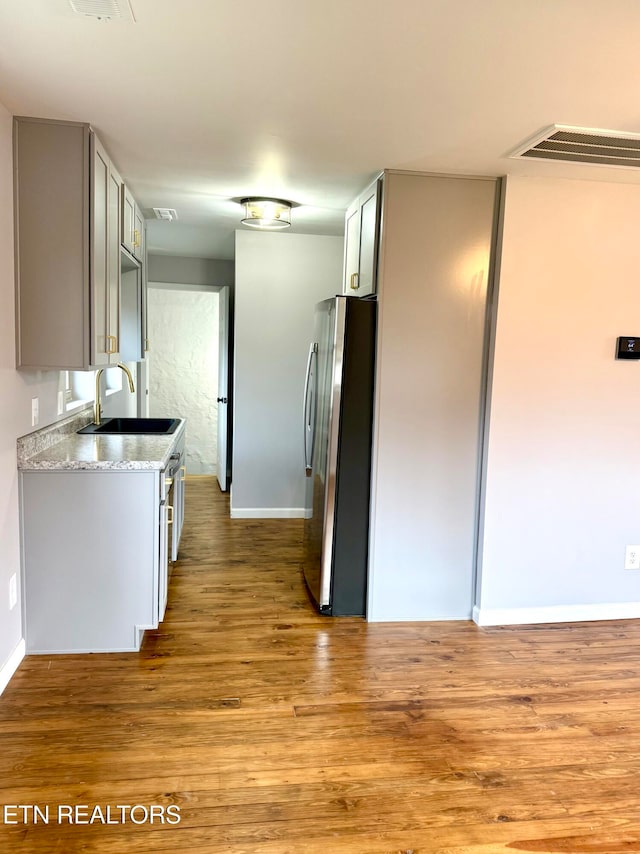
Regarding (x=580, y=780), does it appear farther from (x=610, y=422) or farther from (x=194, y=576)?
(x=194, y=576)

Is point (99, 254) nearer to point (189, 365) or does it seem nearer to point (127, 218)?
point (127, 218)

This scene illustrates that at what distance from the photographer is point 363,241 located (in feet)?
11.3

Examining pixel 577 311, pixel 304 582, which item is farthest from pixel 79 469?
pixel 577 311

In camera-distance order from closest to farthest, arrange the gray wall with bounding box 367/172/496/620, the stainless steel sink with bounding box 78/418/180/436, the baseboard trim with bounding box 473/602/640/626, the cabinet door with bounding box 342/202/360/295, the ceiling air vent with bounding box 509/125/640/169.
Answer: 1. the ceiling air vent with bounding box 509/125/640/169
2. the gray wall with bounding box 367/172/496/620
3. the baseboard trim with bounding box 473/602/640/626
4. the cabinet door with bounding box 342/202/360/295
5. the stainless steel sink with bounding box 78/418/180/436

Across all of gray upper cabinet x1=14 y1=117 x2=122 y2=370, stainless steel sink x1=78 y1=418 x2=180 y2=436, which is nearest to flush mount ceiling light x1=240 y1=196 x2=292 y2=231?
gray upper cabinet x1=14 y1=117 x2=122 y2=370

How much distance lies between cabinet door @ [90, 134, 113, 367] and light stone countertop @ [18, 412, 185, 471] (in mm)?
445

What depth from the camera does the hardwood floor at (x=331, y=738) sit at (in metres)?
1.80

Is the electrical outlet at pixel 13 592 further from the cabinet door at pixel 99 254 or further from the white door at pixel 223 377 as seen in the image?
the white door at pixel 223 377

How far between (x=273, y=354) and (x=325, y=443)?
1983mm

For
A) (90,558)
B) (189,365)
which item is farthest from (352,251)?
(189,365)

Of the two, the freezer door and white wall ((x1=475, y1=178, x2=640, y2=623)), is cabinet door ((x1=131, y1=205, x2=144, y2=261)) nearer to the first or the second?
the freezer door

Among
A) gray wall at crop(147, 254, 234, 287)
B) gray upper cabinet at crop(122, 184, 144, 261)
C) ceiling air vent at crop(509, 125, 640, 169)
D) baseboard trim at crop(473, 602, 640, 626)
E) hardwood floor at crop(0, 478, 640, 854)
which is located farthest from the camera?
gray wall at crop(147, 254, 234, 287)

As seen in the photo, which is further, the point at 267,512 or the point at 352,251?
the point at 267,512

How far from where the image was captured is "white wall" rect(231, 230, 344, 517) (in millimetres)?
4953
